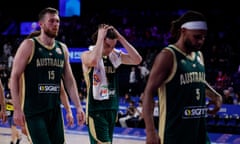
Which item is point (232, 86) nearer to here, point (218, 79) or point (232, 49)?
point (218, 79)

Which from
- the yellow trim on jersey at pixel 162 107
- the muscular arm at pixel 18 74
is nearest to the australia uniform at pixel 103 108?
the muscular arm at pixel 18 74

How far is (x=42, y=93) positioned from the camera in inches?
183

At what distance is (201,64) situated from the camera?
12.0 ft

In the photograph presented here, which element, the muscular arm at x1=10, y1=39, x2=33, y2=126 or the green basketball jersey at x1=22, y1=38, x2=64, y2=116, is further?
the green basketball jersey at x1=22, y1=38, x2=64, y2=116

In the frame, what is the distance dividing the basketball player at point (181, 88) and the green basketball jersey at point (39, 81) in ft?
4.86

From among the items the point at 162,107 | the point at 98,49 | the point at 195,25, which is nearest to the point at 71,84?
the point at 98,49

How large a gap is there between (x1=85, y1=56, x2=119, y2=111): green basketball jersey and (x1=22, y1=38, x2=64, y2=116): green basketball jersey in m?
0.72

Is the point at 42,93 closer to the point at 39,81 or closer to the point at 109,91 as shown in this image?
the point at 39,81

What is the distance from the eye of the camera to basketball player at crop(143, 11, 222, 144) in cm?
337

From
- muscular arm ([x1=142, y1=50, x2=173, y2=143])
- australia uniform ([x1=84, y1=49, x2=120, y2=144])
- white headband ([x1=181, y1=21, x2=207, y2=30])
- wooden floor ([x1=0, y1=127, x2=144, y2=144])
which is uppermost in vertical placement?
white headband ([x1=181, y1=21, x2=207, y2=30])

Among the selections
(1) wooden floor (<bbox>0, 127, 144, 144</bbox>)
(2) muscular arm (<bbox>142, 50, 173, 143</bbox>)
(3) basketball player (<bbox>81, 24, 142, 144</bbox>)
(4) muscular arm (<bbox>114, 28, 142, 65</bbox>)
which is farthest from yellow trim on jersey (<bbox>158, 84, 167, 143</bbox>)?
(1) wooden floor (<bbox>0, 127, 144, 144</bbox>)

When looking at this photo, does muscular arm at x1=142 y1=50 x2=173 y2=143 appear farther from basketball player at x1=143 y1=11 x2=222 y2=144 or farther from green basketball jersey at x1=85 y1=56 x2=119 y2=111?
green basketball jersey at x1=85 y1=56 x2=119 y2=111

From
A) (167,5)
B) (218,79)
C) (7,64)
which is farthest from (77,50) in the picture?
(218,79)

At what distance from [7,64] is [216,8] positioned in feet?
32.2
